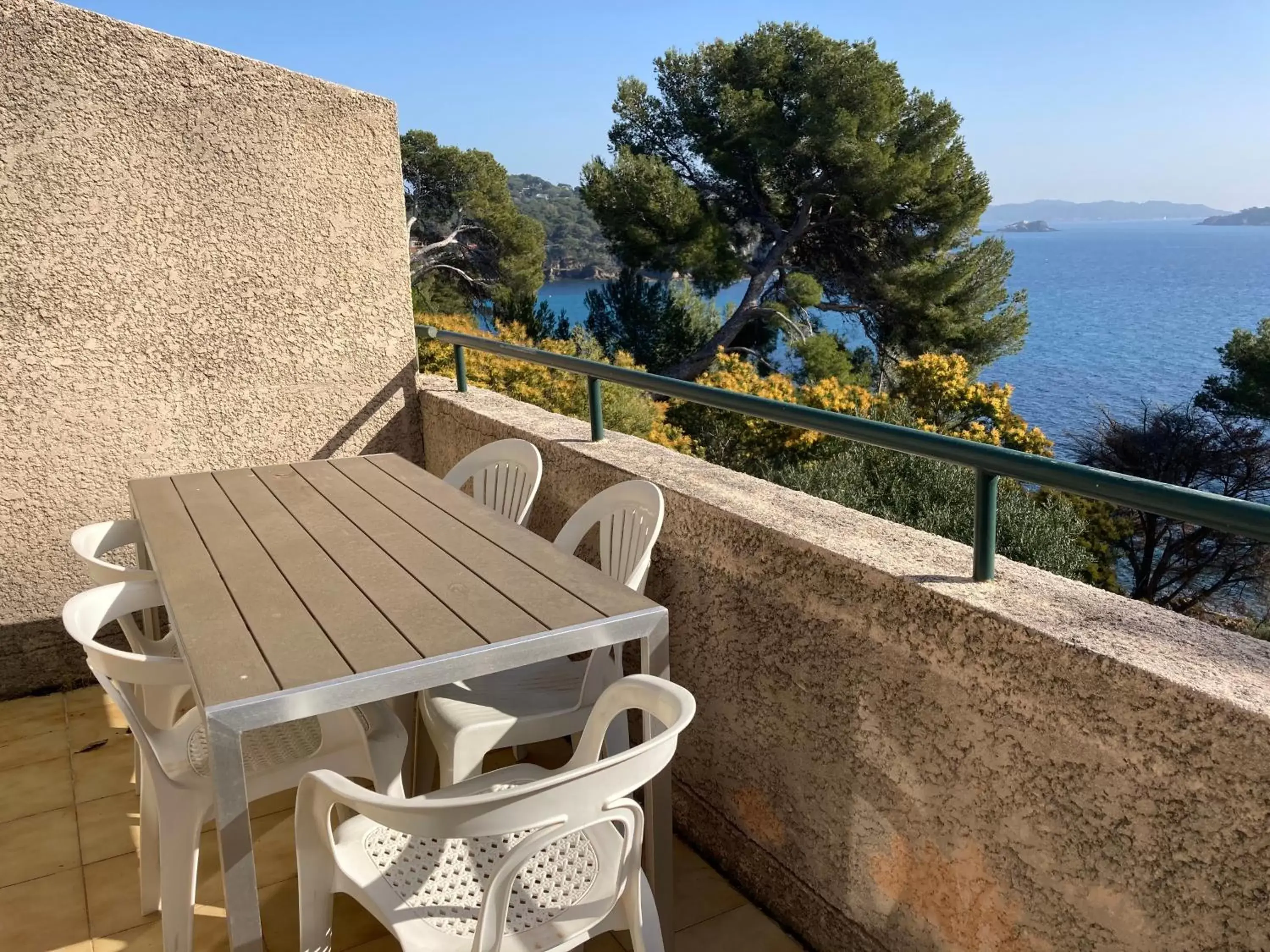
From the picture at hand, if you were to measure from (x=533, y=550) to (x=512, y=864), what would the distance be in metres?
0.92

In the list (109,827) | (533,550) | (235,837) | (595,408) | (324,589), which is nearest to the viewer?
(235,837)

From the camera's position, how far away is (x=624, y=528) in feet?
7.32

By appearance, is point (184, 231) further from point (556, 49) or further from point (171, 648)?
point (556, 49)

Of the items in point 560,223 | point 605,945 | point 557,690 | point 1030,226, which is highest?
point 1030,226

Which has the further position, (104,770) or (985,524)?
(104,770)

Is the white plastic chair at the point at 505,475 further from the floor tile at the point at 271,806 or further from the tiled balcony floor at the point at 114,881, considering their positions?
the floor tile at the point at 271,806

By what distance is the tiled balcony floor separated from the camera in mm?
1997

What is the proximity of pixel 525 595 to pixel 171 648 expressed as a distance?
1.09m

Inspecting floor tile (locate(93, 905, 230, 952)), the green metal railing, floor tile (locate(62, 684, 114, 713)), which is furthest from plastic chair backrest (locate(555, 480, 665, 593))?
floor tile (locate(62, 684, 114, 713))

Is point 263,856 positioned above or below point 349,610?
below

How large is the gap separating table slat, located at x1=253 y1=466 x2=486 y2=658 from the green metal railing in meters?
0.73

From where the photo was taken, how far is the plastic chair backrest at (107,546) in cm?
208

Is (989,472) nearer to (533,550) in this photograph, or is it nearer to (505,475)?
(533,550)

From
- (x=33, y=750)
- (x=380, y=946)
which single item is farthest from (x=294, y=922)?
(x=33, y=750)
